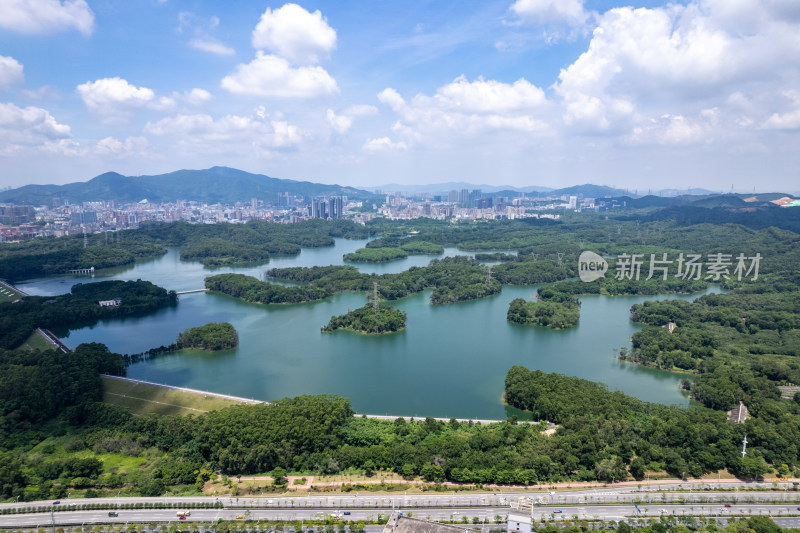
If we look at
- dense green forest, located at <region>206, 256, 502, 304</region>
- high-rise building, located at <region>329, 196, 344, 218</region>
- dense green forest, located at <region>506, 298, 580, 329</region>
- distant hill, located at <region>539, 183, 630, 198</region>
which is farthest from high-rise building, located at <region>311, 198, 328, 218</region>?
distant hill, located at <region>539, 183, 630, 198</region>

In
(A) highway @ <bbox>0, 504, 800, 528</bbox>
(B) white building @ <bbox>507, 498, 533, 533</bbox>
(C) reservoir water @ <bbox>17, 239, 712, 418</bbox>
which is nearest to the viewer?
(B) white building @ <bbox>507, 498, 533, 533</bbox>

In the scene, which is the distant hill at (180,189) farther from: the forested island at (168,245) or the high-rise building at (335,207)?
the forested island at (168,245)

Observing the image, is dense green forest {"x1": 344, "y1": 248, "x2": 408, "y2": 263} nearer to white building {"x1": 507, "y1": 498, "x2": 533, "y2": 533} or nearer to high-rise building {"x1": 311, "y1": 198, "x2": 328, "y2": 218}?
white building {"x1": 507, "y1": 498, "x2": 533, "y2": 533}

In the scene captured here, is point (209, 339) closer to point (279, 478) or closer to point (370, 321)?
point (370, 321)

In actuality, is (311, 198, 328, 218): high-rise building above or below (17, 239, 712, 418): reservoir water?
above

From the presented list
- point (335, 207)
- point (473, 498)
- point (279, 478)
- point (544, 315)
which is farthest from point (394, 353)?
point (335, 207)

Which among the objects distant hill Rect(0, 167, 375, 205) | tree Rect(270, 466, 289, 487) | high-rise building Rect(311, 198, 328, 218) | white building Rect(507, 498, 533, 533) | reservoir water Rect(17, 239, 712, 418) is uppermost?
distant hill Rect(0, 167, 375, 205)
